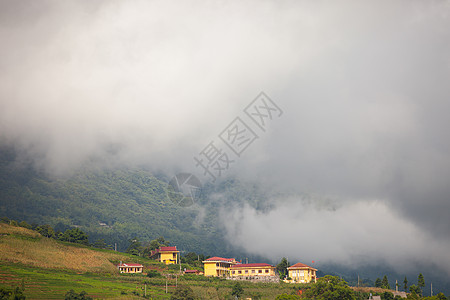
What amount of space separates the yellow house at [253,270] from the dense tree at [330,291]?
1592cm

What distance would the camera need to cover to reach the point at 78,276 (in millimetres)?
67438

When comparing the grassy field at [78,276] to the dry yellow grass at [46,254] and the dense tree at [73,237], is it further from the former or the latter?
the dense tree at [73,237]

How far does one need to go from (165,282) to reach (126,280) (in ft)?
18.4

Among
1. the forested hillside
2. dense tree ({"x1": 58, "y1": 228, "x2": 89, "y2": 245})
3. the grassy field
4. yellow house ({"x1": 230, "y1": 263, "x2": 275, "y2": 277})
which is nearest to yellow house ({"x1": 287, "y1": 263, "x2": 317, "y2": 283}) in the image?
yellow house ({"x1": 230, "y1": 263, "x2": 275, "y2": 277})

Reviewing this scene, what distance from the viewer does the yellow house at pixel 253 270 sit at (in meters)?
81.6

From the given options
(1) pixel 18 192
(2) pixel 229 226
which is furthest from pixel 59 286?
(2) pixel 229 226

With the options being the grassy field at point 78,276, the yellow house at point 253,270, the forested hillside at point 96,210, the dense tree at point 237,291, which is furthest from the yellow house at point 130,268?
the forested hillside at point 96,210

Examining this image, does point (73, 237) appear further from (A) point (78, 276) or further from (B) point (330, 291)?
(B) point (330, 291)

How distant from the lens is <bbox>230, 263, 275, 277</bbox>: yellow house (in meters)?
81.6

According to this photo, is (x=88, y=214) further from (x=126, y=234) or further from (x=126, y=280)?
(x=126, y=280)

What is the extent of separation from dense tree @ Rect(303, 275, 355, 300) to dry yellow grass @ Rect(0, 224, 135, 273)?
101 ft

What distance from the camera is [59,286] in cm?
5900

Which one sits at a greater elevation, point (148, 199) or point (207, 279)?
point (148, 199)

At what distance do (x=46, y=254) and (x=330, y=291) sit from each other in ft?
136
